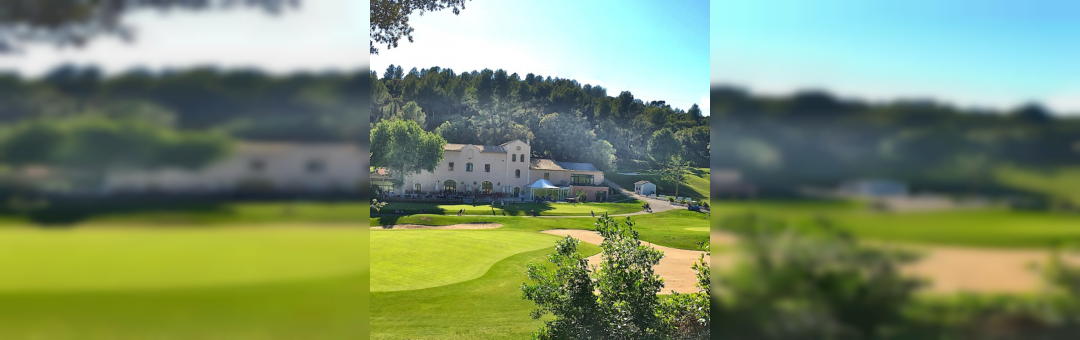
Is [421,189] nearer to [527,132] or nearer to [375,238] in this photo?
[375,238]

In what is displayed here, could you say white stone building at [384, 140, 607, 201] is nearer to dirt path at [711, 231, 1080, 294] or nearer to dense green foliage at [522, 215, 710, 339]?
dense green foliage at [522, 215, 710, 339]

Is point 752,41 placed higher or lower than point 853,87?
higher

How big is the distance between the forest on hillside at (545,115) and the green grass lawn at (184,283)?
319 centimetres

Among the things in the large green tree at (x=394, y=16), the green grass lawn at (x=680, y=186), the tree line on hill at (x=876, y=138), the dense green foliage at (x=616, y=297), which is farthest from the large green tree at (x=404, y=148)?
the tree line on hill at (x=876, y=138)

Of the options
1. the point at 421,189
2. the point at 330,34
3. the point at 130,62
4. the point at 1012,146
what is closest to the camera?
the point at 330,34

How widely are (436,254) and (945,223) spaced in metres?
4.85

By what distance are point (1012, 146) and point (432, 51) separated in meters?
4.02

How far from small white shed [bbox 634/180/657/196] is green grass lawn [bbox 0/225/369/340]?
510 cm

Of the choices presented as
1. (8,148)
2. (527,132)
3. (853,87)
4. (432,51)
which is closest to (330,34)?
(8,148)

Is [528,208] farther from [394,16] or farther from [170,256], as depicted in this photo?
[170,256]

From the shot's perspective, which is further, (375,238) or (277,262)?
(375,238)

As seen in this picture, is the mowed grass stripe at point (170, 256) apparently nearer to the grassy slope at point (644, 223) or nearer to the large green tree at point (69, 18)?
the large green tree at point (69, 18)

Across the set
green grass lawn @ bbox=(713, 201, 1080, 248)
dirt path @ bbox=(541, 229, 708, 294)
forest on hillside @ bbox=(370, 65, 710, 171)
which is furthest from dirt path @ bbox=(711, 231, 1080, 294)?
forest on hillside @ bbox=(370, 65, 710, 171)

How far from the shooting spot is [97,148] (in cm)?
162
